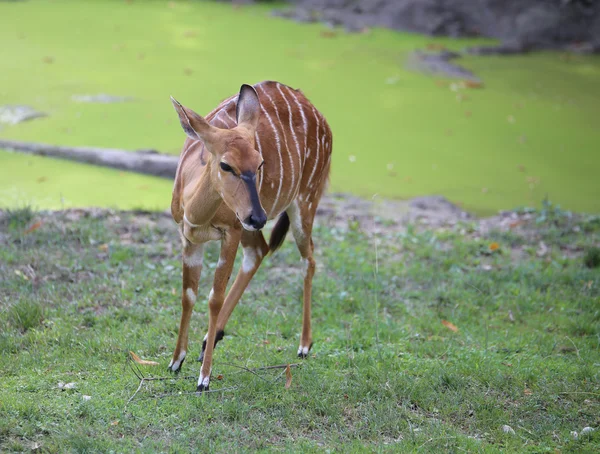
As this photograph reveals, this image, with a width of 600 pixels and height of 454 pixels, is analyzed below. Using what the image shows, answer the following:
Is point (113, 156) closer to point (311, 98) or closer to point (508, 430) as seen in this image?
point (311, 98)

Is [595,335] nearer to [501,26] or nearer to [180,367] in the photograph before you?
[180,367]

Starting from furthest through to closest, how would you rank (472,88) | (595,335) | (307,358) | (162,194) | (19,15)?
(19,15), (472,88), (162,194), (595,335), (307,358)

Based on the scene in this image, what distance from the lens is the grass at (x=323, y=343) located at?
3395 millimetres

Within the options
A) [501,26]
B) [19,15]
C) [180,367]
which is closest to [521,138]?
[501,26]

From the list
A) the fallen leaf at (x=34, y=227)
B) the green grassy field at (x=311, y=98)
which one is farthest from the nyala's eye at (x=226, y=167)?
the green grassy field at (x=311, y=98)

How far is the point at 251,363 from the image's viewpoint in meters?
3.99

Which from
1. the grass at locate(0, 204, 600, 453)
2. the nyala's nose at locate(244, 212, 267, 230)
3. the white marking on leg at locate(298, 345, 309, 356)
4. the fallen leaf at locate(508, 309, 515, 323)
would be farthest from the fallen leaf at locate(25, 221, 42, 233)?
the fallen leaf at locate(508, 309, 515, 323)

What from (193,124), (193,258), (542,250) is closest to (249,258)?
(193,258)

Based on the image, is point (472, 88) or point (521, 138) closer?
point (521, 138)

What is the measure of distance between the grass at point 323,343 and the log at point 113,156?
951mm

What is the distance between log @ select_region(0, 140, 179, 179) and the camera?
265 inches

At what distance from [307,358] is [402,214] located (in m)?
2.62

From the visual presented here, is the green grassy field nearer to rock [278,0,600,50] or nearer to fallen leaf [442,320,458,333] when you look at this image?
rock [278,0,600,50]

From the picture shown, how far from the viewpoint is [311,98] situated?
8664mm
